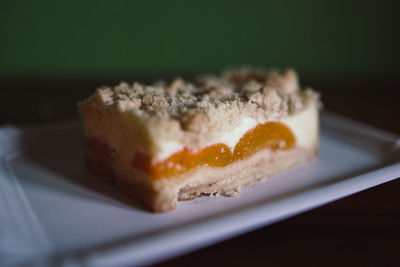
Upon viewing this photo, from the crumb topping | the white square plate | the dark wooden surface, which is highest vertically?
the crumb topping

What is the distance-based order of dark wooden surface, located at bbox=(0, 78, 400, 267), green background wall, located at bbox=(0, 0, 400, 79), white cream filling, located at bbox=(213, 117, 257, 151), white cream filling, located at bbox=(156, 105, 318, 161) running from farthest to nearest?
green background wall, located at bbox=(0, 0, 400, 79), white cream filling, located at bbox=(213, 117, 257, 151), white cream filling, located at bbox=(156, 105, 318, 161), dark wooden surface, located at bbox=(0, 78, 400, 267)

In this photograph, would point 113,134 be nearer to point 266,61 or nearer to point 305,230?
point 305,230

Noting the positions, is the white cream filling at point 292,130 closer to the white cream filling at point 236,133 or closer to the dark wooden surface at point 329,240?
the white cream filling at point 236,133

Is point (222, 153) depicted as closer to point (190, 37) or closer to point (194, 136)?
point (194, 136)

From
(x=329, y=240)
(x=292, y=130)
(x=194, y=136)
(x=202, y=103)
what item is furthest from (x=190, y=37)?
(x=329, y=240)

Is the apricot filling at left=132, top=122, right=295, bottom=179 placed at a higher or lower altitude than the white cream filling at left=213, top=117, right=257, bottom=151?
lower

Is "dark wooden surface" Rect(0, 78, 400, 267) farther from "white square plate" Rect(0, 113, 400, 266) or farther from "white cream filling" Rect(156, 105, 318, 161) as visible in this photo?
"white cream filling" Rect(156, 105, 318, 161)

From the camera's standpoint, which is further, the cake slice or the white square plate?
the cake slice

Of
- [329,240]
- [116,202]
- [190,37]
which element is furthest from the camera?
[190,37]

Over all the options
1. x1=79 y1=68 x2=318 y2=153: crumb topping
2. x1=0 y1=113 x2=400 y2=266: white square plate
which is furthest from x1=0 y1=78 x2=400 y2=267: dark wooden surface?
x1=79 y1=68 x2=318 y2=153: crumb topping
